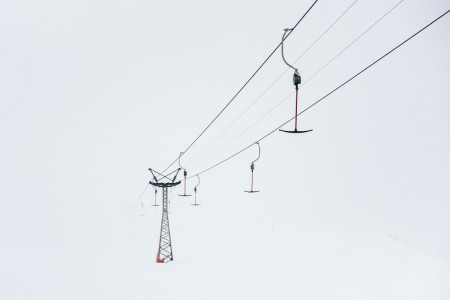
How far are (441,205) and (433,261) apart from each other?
44.7 m

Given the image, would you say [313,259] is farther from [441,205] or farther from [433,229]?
→ [441,205]

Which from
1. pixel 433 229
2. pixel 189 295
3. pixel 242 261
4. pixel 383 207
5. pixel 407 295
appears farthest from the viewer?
pixel 383 207

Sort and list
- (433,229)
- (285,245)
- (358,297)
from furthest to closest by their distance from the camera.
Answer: (433,229) → (285,245) → (358,297)

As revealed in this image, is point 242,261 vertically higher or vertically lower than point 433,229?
higher

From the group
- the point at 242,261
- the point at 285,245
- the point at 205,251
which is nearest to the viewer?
the point at 242,261

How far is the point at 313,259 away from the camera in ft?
104

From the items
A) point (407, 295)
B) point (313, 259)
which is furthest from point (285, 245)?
point (407, 295)

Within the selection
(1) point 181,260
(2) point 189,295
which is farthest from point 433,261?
(2) point 189,295

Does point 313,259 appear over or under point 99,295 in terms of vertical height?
under

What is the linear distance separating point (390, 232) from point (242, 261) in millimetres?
41095

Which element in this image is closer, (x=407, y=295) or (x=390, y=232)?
(x=407, y=295)

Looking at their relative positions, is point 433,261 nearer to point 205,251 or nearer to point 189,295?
point 205,251

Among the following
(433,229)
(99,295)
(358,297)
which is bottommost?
(433,229)

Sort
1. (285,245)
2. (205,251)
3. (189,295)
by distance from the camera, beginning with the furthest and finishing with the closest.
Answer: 1. (285,245)
2. (205,251)
3. (189,295)
